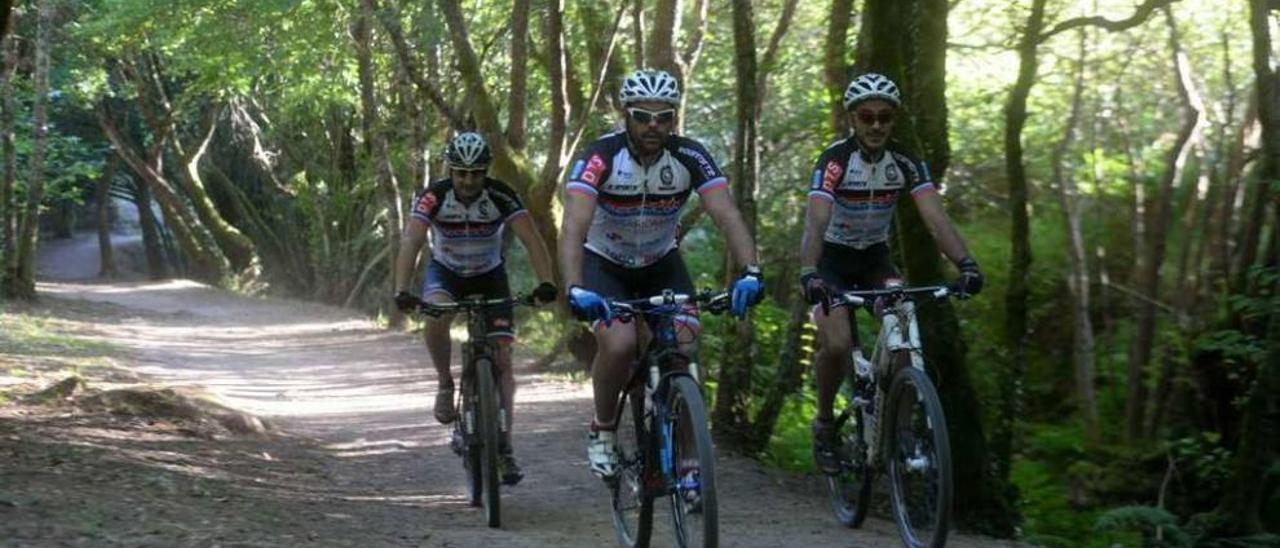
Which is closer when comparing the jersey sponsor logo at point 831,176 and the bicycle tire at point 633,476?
the bicycle tire at point 633,476

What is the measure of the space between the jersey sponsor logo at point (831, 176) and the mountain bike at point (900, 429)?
2.07 ft

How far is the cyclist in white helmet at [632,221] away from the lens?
6438 millimetres

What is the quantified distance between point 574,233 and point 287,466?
4768 mm

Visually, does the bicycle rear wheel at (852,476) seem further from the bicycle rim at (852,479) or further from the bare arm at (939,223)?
the bare arm at (939,223)

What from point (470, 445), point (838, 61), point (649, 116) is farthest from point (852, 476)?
point (838, 61)

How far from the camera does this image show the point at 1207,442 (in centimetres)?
1231

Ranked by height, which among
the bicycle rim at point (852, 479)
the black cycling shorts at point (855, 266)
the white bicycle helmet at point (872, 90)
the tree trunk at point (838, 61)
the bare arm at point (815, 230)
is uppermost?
the tree trunk at point (838, 61)

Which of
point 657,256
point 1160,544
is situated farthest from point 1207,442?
point 657,256

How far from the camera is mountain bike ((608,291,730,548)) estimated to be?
5.77 metres

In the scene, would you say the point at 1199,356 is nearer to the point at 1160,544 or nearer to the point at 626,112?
the point at 1160,544

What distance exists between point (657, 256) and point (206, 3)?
1330 centimetres

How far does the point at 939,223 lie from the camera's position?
7211 mm

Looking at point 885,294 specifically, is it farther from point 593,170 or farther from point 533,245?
point 533,245

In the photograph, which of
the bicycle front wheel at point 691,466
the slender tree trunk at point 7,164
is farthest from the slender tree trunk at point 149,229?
the bicycle front wheel at point 691,466
